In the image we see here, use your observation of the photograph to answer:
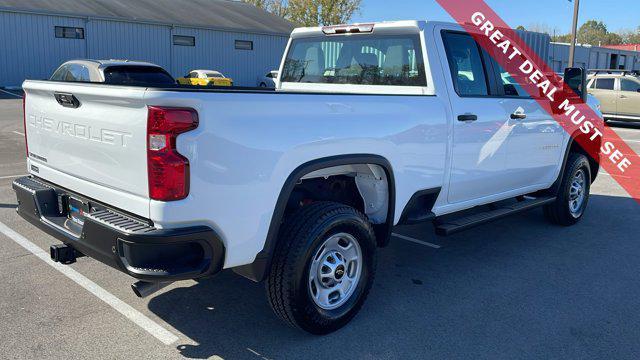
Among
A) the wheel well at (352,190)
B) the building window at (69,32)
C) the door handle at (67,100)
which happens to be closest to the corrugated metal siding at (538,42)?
the building window at (69,32)

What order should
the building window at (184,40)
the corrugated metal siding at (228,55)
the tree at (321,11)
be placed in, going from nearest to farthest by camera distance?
Answer: the building window at (184,40), the corrugated metal siding at (228,55), the tree at (321,11)

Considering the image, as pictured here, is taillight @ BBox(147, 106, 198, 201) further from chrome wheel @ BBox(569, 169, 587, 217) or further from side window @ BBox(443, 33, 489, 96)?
chrome wheel @ BBox(569, 169, 587, 217)

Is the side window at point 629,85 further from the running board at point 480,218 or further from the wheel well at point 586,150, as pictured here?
the running board at point 480,218

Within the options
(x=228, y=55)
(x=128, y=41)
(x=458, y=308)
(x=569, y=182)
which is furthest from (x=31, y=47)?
(x=458, y=308)

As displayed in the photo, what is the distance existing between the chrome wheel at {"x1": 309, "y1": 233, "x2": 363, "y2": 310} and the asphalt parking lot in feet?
0.80

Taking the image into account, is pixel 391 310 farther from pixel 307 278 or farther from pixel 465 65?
pixel 465 65

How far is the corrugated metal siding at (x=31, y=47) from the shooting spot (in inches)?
1064

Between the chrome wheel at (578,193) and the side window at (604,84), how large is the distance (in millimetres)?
13215

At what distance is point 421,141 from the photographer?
406 cm

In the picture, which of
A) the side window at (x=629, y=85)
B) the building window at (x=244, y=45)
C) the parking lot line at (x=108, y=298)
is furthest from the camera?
the building window at (x=244, y=45)

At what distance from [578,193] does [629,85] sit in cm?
1314

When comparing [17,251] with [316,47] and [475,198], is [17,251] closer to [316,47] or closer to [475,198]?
[316,47]

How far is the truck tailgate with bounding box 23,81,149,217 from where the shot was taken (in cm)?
287

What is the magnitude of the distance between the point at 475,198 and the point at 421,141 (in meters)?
1.13
